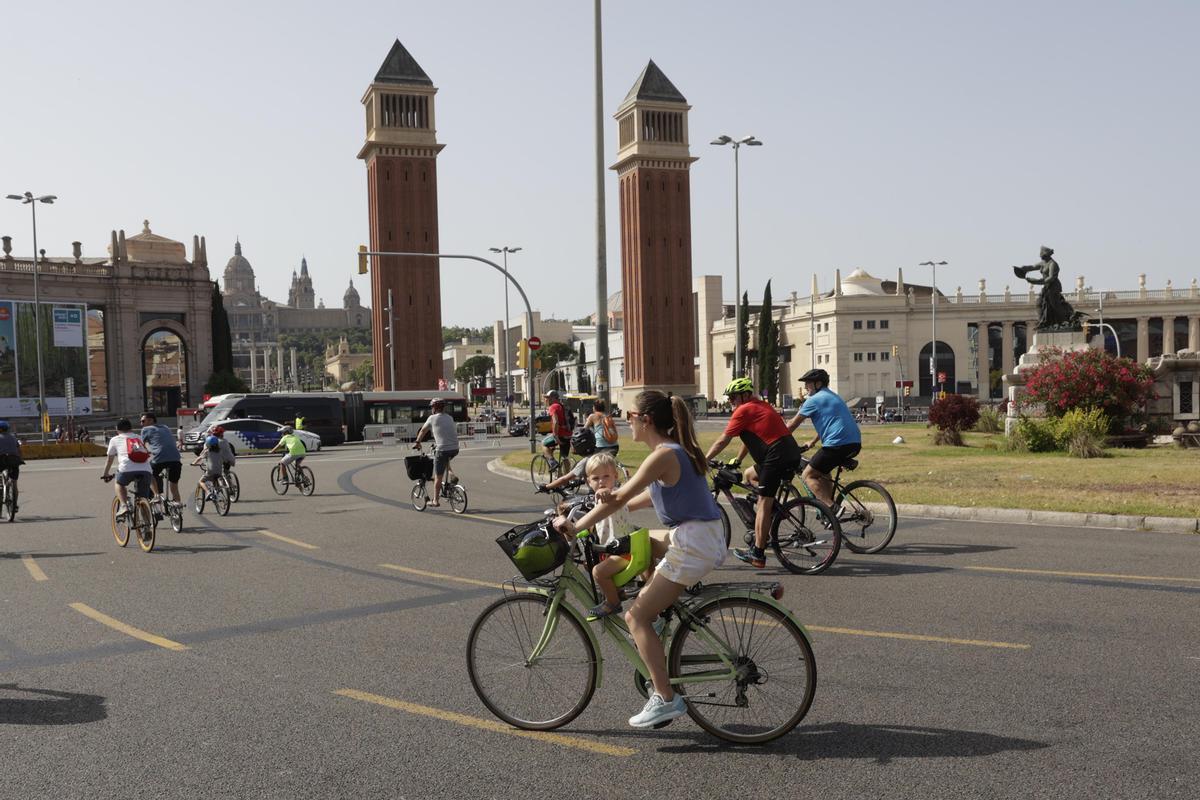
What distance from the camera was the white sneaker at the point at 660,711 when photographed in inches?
191

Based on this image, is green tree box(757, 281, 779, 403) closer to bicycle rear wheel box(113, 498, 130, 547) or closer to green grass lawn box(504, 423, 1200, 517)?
green grass lawn box(504, 423, 1200, 517)

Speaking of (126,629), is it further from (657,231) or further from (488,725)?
(657,231)

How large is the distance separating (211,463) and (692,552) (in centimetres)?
1342

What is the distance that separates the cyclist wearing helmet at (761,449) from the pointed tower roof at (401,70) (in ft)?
292

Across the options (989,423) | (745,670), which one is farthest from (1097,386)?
(745,670)

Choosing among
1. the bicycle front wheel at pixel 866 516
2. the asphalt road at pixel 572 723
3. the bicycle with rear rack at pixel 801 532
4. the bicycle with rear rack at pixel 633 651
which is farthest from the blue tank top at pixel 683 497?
the bicycle front wheel at pixel 866 516

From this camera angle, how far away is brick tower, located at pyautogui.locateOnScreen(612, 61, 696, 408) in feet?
315

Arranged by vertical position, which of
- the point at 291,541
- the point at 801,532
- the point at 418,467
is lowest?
the point at 291,541

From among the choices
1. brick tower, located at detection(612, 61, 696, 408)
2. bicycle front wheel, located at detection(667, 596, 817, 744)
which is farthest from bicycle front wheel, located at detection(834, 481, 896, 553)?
brick tower, located at detection(612, 61, 696, 408)

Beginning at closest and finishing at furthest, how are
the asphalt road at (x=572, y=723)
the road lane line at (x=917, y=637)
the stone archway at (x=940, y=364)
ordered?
the asphalt road at (x=572, y=723)
the road lane line at (x=917, y=637)
the stone archway at (x=940, y=364)

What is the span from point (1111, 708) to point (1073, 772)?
41.0 inches

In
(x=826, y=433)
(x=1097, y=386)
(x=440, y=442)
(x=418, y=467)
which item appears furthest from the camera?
(x=1097, y=386)

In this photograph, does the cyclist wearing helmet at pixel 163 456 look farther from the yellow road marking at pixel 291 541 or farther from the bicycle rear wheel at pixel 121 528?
the yellow road marking at pixel 291 541

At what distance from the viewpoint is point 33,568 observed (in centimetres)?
1109
